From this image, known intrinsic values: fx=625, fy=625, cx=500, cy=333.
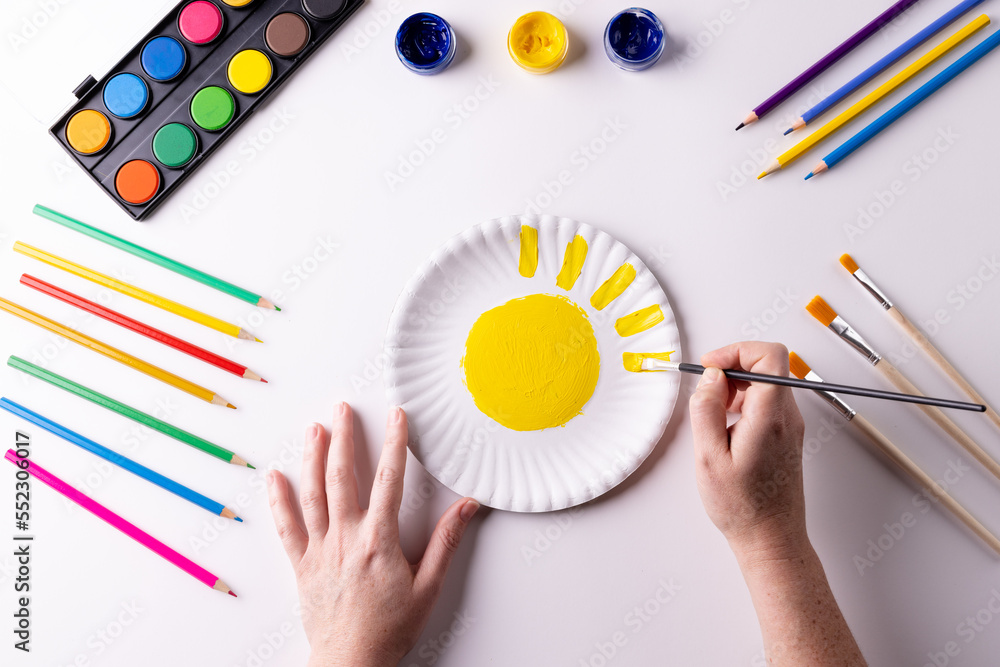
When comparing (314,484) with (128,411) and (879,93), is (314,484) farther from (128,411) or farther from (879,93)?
(879,93)

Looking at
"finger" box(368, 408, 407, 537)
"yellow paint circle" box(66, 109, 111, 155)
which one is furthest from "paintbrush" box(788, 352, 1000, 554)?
"yellow paint circle" box(66, 109, 111, 155)

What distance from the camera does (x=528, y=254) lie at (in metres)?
1.20

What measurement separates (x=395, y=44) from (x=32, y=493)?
1.16m

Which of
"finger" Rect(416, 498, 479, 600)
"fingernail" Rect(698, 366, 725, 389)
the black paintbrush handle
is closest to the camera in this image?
the black paintbrush handle

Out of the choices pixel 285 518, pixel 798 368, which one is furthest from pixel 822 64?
pixel 285 518

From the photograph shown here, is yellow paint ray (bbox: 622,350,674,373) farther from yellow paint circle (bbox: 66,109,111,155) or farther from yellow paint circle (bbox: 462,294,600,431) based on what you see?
yellow paint circle (bbox: 66,109,111,155)

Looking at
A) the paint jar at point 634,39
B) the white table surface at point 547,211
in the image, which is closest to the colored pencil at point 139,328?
the white table surface at point 547,211

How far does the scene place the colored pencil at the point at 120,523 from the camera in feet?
3.99

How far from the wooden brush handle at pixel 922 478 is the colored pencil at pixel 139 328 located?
1166mm

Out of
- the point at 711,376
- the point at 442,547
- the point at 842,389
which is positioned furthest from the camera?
the point at 442,547

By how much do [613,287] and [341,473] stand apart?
0.62m

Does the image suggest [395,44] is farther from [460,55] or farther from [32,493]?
[32,493]

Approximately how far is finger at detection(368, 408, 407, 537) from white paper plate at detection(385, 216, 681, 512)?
0.04m

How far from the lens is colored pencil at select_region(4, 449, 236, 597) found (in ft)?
3.99
